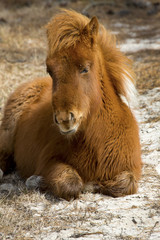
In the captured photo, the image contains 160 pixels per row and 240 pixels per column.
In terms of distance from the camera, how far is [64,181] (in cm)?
383

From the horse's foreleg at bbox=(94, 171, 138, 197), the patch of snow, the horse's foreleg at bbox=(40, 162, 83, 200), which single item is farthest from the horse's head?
the patch of snow

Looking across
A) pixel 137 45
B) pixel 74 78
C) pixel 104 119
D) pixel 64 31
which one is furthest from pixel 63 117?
pixel 137 45

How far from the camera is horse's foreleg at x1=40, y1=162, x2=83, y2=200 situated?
12.5ft

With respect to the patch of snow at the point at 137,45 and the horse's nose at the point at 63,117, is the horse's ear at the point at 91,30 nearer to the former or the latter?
the horse's nose at the point at 63,117

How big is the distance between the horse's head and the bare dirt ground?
0.79 metres

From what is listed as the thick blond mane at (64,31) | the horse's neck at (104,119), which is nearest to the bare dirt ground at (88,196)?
the horse's neck at (104,119)

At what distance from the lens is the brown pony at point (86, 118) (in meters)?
3.54

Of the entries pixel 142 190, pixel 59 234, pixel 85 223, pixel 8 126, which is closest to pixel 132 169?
pixel 142 190

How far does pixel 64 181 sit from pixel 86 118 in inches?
26.9

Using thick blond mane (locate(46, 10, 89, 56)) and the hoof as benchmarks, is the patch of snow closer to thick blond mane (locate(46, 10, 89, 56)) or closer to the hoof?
thick blond mane (locate(46, 10, 89, 56))

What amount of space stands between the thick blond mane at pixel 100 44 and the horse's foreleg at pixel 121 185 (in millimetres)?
888

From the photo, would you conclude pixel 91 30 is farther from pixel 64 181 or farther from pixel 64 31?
pixel 64 181

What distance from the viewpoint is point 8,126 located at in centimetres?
529

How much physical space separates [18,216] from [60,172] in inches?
26.3
